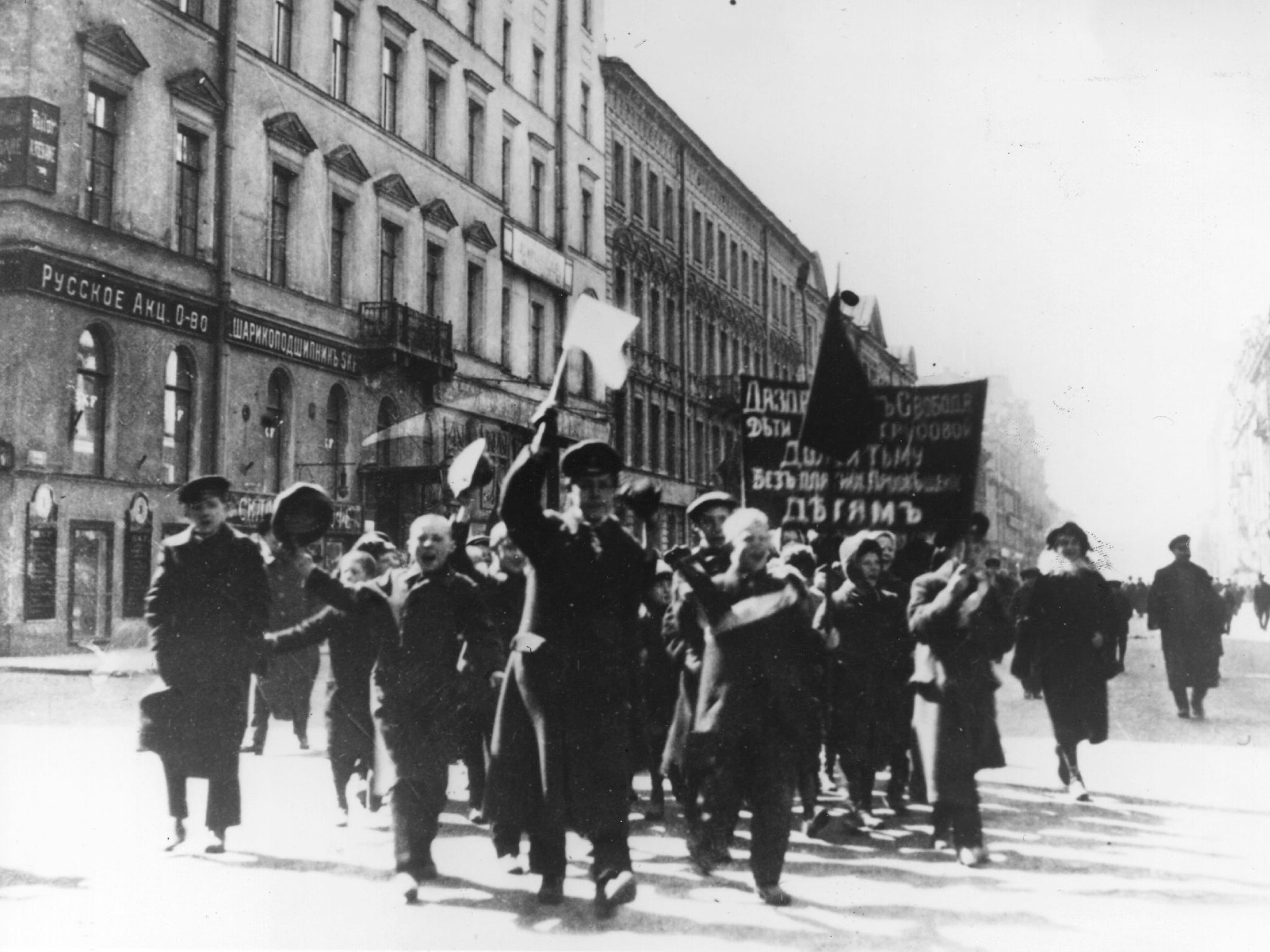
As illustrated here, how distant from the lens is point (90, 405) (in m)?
16.1

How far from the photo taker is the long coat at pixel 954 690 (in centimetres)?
637

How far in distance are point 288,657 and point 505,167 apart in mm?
21206

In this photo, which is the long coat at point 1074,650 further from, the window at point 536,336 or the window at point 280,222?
the window at point 536,336

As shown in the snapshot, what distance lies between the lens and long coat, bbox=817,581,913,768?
289 inches

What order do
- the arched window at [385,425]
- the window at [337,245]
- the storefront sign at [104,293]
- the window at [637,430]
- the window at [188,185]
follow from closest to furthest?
1. the storefront sign at [104,293]
2. the window at [188,185]
3. the window at [337,245]
4. the arched window at [385,425]
5. the window at [637,430]

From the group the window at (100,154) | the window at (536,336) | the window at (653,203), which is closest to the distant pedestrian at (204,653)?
the window at (100,154)

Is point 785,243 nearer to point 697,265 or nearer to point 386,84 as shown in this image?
point 697,265

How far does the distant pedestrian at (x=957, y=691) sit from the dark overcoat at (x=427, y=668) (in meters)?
2.34

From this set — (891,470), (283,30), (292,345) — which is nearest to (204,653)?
(891,470)

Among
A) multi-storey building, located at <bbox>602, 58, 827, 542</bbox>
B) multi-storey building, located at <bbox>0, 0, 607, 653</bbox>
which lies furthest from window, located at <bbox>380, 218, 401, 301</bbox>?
multi-storey building, located at <bbox>602, 58, 827, 542</bbox>

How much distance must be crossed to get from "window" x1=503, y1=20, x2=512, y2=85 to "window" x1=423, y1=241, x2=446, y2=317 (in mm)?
5313

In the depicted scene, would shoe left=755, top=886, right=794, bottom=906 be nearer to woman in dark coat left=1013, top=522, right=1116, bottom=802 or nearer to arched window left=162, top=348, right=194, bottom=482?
woman in dark coat left=1013, top=522, right=1116, bottom=802

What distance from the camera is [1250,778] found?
8742mm

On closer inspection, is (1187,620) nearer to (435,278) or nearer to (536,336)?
(435,278)
